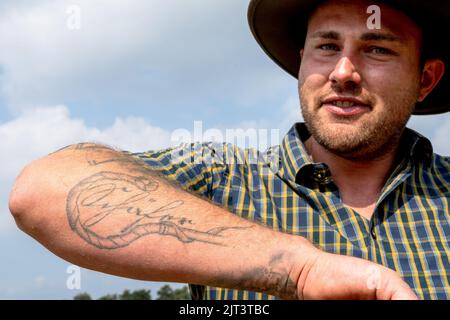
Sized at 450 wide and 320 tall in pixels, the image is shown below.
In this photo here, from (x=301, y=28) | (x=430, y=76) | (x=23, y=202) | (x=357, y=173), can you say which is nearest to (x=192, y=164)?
(x=23, y=202)

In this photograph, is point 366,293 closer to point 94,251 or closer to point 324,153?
point 94,251

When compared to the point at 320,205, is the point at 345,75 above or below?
above

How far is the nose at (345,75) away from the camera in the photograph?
3.14 metres

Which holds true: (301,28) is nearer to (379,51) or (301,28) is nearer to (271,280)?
(379,51)

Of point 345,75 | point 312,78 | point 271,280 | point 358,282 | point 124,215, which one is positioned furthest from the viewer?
point 312,78

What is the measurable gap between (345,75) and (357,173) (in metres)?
0.58

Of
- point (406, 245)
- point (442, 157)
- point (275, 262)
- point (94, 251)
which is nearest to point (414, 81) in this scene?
point (442, 157)

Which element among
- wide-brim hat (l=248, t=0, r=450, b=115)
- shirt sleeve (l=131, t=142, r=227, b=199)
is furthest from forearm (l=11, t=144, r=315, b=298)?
wide-brim hat (l=248, t=0, r=450, b=115)

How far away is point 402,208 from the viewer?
301 centimetres

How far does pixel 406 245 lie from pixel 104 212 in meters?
1.54

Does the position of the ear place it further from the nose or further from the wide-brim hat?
the nose

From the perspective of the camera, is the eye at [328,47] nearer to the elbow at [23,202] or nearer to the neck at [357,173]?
the neck at [357,173]

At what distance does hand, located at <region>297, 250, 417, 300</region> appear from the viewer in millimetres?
1606

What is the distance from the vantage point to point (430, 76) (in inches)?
152
